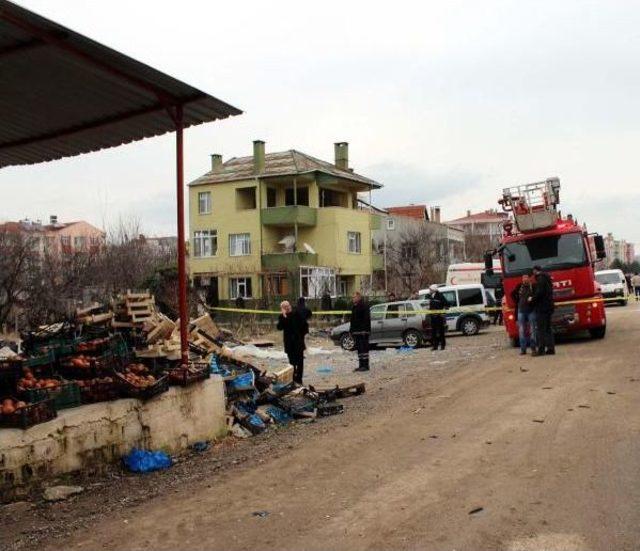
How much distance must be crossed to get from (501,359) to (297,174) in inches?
1217

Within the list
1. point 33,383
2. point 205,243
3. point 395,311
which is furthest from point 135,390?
point 205,243

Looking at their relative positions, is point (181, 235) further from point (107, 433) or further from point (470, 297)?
point (470, 297)

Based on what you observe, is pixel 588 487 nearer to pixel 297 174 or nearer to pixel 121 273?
pixel 121 273

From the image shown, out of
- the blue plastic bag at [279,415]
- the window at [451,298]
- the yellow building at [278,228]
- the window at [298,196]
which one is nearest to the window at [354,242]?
the yellow building at [278,228]

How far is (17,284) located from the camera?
2191cm

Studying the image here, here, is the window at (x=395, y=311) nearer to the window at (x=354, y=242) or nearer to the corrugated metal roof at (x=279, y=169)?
the corrugated metal roof at (x=279, y=169)

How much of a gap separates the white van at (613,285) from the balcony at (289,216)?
60.4 ft

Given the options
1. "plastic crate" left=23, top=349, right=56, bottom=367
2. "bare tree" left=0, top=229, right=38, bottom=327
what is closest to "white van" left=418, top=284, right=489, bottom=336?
"bare tree" left=0, top=229, right=38, bottom=327

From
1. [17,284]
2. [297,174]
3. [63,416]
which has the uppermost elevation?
[297,174]

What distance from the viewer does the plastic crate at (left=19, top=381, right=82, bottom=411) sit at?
6.73 meters

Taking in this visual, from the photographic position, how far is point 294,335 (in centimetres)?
1298

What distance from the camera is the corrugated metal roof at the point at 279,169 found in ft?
150

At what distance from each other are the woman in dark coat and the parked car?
9.36 metres

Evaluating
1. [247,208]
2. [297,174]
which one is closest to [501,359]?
[297,174]
